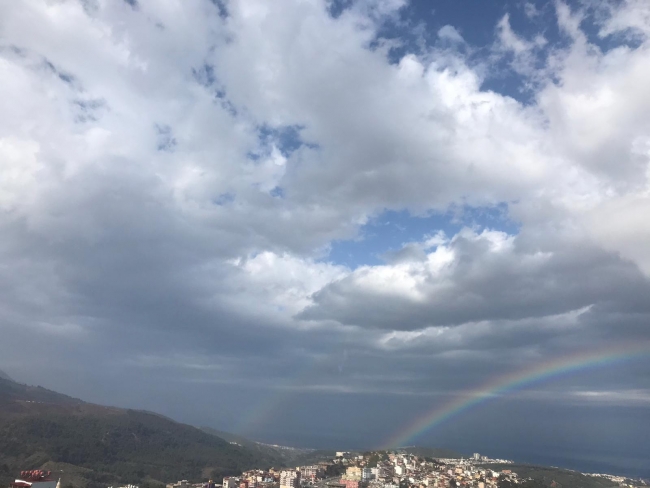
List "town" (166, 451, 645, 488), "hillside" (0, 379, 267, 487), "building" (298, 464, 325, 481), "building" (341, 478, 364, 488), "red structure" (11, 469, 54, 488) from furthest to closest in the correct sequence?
"hillside" (0, 379, 267, 487) < "building" (298, 464, 325, 481) < "town" (166, 451, 645, 488) < "building" (341, 478, 364, 488) < "red structure" (11, 469, 54, 488)

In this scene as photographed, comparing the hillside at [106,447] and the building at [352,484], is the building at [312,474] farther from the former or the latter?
the hillside at [106,447]

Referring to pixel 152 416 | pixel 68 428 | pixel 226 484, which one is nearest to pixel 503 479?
pixel 226 484

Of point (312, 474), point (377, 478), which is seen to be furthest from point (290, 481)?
point (377, 478)

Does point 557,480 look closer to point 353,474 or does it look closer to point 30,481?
point 353,474

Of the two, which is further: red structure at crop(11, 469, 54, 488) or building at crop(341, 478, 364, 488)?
building at crop(341, 478, 364, 488)

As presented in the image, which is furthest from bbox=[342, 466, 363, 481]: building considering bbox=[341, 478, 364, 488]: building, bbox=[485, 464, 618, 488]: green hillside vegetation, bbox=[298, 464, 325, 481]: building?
bbox=[485, 464, 618, 488]: green hillside vegetation

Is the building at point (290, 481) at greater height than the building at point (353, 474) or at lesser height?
lesser

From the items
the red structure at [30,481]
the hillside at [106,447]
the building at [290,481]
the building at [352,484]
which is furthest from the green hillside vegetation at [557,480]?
the hillside at [106,447]

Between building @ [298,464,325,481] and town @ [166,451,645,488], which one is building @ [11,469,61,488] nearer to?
town @ [166,451,645,488]

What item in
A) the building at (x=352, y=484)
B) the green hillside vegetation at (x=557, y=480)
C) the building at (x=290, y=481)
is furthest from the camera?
the green hillside vegetation at (x=557, y=480)

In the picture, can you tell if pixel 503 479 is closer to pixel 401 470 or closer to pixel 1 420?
pixel 401 470
